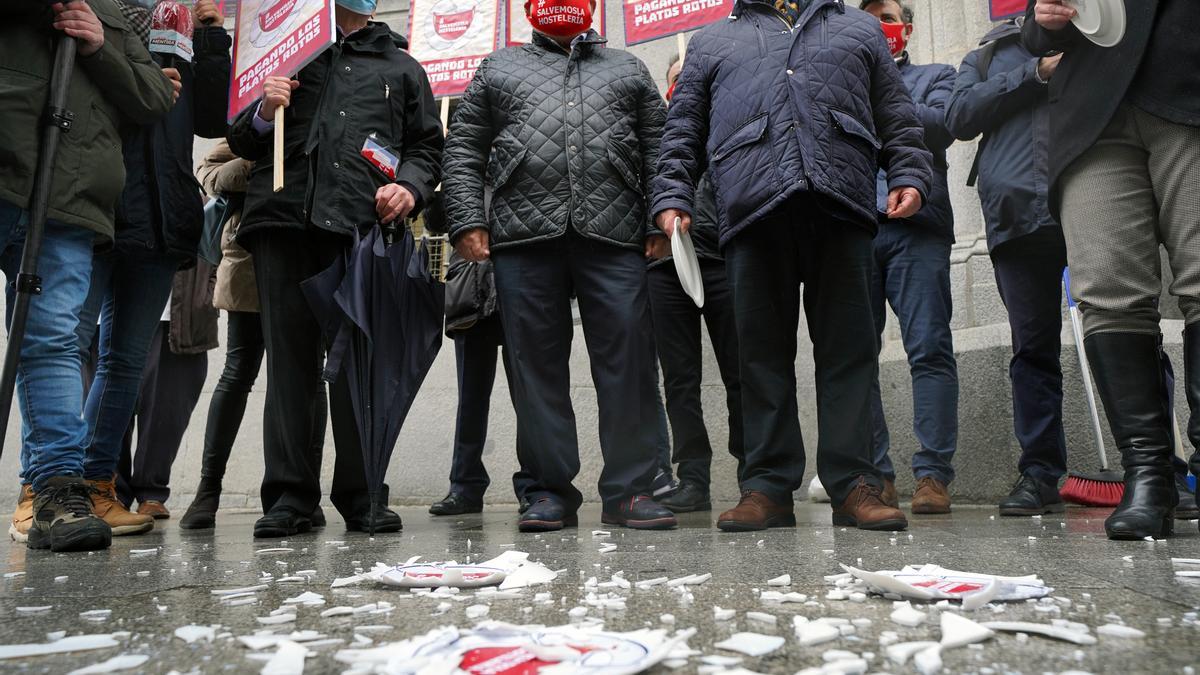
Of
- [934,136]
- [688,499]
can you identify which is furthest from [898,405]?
[934,136]

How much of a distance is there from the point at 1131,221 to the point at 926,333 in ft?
4.77

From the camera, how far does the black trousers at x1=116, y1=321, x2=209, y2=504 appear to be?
4.14 meters

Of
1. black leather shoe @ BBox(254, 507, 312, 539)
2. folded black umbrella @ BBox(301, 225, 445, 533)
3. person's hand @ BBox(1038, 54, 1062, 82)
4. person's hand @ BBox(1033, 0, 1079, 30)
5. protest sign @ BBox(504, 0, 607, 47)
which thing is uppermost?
protest sign @ BBox(504, 0, 607, 47)

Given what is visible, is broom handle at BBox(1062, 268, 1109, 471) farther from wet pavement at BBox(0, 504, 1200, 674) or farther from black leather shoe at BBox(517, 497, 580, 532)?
black leather shoe at BBox(517, 497, 580, 532)

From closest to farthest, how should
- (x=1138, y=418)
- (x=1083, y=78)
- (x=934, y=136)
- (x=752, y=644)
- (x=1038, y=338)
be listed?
(x=752, y=644)
(x=1138, y=418)
(x=1083, y=78)
(x=1038, y=338)
(x=934, y=136)

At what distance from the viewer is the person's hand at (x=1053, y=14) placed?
2439 mm

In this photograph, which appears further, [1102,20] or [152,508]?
[152,508]

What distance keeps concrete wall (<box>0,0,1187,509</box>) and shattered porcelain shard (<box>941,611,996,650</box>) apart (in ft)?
11.1

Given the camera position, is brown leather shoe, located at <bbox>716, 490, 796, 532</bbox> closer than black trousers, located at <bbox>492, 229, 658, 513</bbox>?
Yes

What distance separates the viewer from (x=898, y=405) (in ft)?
15.9

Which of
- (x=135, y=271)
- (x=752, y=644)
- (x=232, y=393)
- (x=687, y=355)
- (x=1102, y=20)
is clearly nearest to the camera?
(x=752, y=644)

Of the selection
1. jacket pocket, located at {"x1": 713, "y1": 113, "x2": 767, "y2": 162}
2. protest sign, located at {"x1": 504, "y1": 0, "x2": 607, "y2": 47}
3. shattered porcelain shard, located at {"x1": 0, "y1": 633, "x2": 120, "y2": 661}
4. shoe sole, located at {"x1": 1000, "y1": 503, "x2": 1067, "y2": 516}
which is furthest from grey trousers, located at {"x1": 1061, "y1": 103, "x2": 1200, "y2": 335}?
protest sign, located at {"x1": 504, "y1": 0, "x2": 607, "y2": 47}

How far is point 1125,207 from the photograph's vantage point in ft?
8.00

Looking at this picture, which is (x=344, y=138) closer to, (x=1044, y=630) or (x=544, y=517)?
(x=544, y=517)
